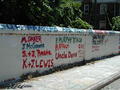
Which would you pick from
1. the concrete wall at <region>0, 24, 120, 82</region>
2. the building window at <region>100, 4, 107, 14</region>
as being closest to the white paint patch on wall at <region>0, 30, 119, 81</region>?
the concrete wall at <region>0, 24, 120, 82</region>

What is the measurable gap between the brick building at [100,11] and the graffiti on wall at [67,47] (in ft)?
130

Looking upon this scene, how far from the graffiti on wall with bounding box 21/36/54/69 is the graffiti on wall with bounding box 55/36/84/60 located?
85cm

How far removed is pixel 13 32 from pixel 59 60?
12.5 feet

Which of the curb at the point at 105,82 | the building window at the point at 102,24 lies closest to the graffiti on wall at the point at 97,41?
the curb at the point at 105,82

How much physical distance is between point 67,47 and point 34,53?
10.2 ft

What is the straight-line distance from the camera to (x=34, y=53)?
39.5 ft

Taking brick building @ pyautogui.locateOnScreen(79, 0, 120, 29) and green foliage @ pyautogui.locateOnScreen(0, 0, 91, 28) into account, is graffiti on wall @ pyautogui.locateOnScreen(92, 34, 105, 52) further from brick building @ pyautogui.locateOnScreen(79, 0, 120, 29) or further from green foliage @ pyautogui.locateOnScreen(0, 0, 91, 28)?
brick building @ pyautogui.locateOnScreen(79, 0, 120, 29)

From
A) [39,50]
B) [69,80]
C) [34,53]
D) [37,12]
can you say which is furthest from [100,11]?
[69,80]

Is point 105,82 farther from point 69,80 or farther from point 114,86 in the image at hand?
point 69,80

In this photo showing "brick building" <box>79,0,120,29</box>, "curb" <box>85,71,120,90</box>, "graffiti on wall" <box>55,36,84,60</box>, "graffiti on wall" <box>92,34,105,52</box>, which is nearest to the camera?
"curb" <box>85,71,120,90</box>

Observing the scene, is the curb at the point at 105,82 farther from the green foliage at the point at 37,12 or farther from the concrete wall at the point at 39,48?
the green foliage at the point at 37,12

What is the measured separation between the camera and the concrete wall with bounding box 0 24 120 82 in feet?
34.5

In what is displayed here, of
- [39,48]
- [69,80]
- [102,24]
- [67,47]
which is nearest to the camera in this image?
[69,80]

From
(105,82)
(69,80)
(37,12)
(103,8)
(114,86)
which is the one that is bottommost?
(114,86)
